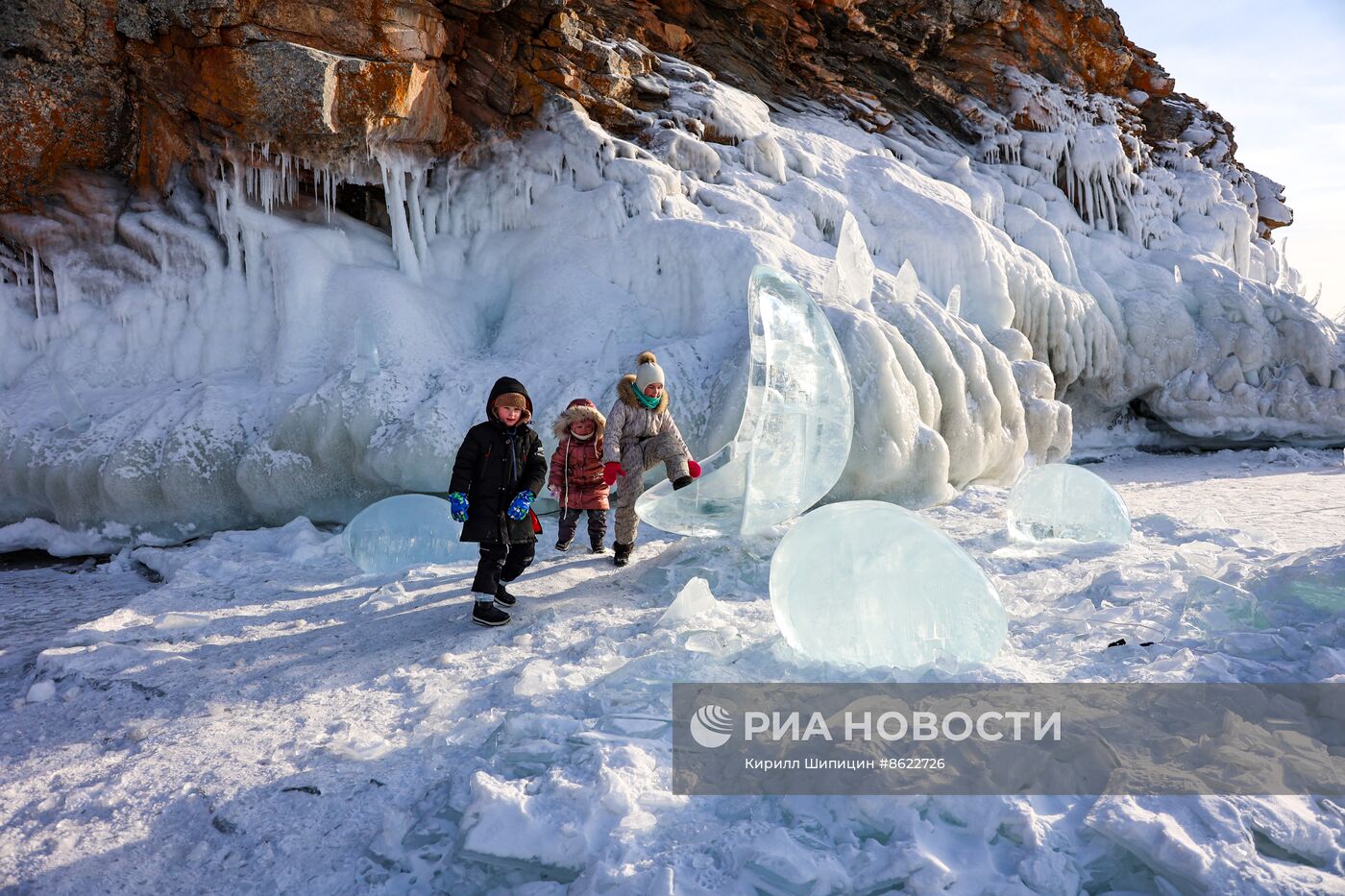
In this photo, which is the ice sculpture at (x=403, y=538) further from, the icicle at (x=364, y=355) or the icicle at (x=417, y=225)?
the icicle at (x=417, y=225)

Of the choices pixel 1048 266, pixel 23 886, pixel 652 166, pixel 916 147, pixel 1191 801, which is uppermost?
pixel 916 147

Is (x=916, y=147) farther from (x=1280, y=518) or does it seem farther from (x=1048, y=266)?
(x=1280, y=518)

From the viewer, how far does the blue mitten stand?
4391 mm

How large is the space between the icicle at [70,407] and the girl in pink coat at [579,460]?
198 inches

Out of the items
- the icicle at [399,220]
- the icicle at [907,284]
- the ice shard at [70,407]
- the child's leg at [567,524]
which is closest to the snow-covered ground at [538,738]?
the child's leg at [567,524]

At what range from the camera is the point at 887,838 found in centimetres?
235

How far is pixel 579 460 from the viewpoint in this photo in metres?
5.56

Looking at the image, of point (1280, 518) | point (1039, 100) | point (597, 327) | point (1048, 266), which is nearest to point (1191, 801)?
point (1280, 518)

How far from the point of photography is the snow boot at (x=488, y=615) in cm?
426

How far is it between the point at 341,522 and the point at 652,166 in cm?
530

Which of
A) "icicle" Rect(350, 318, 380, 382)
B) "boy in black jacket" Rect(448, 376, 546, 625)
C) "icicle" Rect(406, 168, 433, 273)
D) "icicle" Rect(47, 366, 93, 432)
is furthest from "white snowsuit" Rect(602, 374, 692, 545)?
"icicle" Rect(47, 366, 93, 432)

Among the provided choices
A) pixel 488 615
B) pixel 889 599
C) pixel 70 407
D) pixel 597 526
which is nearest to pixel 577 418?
pixel 597 526

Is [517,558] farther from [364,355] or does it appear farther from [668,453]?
[364,355]

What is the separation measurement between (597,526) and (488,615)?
1614mm
